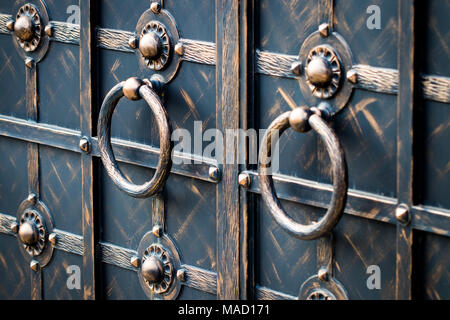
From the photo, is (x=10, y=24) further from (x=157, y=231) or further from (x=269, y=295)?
(x=269, y=295)

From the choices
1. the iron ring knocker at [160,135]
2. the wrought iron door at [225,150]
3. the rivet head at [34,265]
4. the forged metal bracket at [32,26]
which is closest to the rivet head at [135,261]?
the wrought iron door at [225,150]

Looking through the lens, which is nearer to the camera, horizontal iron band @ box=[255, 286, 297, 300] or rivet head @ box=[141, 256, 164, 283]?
horizontal iron band @ box=[255, 286, 297, 300]

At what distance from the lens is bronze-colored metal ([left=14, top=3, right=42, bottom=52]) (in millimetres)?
1459

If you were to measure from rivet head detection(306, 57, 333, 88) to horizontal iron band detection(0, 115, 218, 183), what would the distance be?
0.22 metres

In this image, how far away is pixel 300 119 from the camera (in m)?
1.10

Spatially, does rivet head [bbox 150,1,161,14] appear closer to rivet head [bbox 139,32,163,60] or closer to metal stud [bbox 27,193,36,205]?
rivet head [bbox 139,32,163,60]

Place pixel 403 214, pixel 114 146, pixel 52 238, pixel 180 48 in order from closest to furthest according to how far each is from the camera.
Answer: pixel 403 214, pixel 180 48, pixel 114 146, pixel 52 238

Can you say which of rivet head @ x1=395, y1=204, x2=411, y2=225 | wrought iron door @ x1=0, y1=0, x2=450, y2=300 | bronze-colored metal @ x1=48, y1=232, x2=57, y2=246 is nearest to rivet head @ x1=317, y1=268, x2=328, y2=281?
wrought iron door @ x1=0, y1=0, x2=450, y2=300

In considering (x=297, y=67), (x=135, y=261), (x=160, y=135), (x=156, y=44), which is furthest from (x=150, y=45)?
(x=135, y=261)

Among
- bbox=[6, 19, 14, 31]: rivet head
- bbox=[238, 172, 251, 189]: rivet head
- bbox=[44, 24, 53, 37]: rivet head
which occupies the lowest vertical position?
bbox=[238, 172, 251, 189]: rivet head

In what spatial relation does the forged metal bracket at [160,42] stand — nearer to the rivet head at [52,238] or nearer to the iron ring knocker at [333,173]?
the iron ring knocker at [333,173]

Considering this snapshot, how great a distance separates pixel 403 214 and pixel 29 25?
0.72 metres

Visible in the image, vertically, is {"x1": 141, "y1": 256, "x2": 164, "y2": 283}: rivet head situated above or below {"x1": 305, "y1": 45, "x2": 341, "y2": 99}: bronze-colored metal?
below
